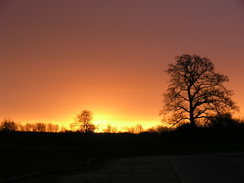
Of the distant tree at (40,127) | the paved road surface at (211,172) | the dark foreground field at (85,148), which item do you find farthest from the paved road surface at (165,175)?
the distant tree at (40,127)

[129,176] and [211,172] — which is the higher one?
[211,172]

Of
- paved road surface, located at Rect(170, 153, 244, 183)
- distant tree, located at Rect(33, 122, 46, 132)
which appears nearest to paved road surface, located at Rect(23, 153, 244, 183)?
paved road surface, located at Rect(170, 153, 244, 183)

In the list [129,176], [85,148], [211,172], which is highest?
[85,148]

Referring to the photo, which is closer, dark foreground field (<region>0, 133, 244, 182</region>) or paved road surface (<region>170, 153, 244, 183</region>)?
paved road surface (<region>170, 153, 244, 183</region>)

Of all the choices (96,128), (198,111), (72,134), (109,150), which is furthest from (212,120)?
(96,128)

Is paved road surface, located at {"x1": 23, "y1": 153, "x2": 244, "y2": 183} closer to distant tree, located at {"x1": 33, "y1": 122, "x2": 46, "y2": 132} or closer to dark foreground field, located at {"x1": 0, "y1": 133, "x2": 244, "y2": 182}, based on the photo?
dark foreground field, located at {"x1": 0, "y1": 133, "x2": 244, "y2": 182}

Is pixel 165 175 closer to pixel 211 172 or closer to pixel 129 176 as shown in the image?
pixel 129 176

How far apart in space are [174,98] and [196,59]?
7.57m

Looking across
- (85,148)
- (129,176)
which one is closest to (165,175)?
(129,176)

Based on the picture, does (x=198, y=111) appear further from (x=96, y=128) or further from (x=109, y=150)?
(x=96, y=128)

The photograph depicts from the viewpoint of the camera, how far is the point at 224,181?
13.8 metres

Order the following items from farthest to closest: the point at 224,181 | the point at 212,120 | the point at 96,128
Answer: the point at 96,128 < the point at 212,120 < the point at 224,181

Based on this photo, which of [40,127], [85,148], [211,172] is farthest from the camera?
[40,127]

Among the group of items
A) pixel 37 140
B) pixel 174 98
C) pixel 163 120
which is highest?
pixel 174 98
